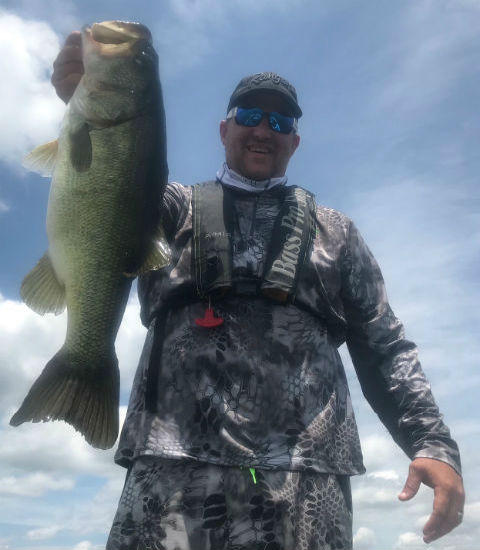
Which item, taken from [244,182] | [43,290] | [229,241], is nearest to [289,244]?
[229,241]

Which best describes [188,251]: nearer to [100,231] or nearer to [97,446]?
[100,231]

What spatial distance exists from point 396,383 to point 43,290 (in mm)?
2200

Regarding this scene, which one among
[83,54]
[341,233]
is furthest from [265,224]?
[83,54]

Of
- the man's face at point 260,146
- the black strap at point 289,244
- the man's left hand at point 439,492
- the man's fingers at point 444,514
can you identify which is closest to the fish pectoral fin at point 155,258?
the black strap at point 289,244

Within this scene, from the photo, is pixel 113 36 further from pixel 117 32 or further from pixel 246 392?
pixel 246 392

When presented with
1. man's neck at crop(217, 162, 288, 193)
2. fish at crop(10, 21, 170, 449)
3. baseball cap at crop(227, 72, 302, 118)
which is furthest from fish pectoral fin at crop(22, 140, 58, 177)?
baseball cap at crop(227, 72, 302, 118)

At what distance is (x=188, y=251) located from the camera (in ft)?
13.6

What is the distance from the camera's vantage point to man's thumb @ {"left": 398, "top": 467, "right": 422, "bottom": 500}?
3580mm

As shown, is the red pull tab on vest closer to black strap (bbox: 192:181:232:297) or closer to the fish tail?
black strap (bbox: 192:181:232:297)

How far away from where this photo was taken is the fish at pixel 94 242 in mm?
3426

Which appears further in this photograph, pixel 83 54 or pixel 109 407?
pixel 83 54

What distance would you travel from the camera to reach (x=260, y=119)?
15.9 feet

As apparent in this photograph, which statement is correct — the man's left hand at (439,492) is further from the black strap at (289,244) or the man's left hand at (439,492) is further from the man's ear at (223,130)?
the man's ear at (223,130)

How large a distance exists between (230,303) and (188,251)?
448mm
